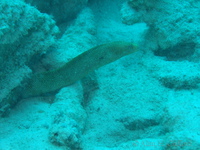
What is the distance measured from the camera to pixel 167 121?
2.25 metres

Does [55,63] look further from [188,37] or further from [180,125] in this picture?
[188,37]

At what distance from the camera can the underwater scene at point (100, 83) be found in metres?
1.99

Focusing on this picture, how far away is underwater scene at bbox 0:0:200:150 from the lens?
1.99m

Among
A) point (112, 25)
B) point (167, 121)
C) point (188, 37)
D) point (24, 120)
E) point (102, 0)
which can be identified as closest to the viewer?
point (167, 121)

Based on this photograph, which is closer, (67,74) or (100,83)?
(67,74)

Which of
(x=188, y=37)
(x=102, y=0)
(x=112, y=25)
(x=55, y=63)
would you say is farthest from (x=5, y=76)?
(x=102, y=0)

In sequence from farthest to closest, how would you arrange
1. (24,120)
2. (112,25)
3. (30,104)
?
(112,25), (30,104), (24,120)

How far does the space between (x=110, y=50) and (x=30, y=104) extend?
5.69ft

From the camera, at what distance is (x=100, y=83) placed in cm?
341

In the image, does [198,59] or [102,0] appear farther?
[102,0]

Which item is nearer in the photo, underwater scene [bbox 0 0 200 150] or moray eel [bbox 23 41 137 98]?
underwater scene [bbox 0 0 200 150]

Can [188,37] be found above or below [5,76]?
above

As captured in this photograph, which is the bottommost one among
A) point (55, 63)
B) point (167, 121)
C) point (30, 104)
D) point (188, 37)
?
point (30, 104)

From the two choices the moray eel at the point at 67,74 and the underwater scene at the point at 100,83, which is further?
the moray eel at the point at 67,74
